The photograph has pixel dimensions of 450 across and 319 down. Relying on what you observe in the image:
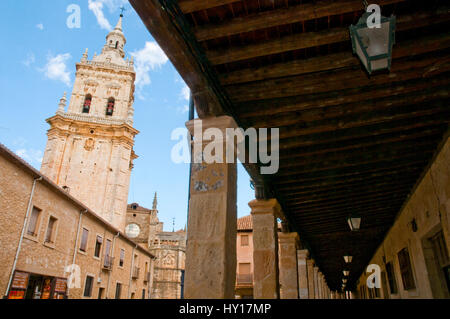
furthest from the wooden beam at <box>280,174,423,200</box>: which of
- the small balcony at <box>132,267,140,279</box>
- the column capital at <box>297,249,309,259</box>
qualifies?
the small balcony at <box>132,267,140,279</box>


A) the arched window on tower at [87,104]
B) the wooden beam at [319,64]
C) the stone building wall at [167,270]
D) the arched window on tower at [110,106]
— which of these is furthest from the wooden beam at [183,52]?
the arched window on tower at [87,104]

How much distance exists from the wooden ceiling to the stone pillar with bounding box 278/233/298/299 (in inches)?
96.9

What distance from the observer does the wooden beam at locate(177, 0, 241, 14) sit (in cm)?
296

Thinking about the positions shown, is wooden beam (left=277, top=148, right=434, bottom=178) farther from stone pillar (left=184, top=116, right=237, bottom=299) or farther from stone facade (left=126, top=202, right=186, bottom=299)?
stone facade (left=126, top=202, right=186, bottom=299)

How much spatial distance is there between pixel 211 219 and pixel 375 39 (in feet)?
7.04

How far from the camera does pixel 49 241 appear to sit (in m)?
13.6

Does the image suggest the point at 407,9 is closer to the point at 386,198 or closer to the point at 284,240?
the point at 386,198

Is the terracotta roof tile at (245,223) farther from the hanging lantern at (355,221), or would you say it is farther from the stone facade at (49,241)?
the hanging lantern at (355,221)

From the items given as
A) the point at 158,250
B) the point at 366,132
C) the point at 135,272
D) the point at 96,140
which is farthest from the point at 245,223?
the point at 366,132

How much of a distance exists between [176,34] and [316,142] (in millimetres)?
2868

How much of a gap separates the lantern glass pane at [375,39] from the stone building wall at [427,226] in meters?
3.10

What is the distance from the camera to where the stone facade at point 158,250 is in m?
36.8
